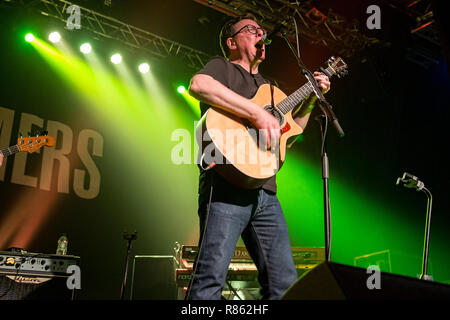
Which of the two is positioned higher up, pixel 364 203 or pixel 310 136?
pixel 310 136

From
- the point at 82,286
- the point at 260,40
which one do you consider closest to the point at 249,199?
the point at 260,40

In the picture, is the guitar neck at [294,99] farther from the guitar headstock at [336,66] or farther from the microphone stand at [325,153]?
the guitar headstock at [336,66]

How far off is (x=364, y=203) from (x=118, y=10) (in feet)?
18.5

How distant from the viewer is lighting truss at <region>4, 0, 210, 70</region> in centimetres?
646

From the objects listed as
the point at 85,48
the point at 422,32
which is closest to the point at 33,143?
the point at 85,48

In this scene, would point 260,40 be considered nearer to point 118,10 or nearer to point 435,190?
point 118,10

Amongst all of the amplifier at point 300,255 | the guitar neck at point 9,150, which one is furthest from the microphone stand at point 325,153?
the guitar neck at point 9,150

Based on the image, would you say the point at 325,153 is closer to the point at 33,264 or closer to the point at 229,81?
the point at 229,81

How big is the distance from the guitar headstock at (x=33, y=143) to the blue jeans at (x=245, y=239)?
439 cm

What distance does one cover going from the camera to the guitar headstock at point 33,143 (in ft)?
18.7

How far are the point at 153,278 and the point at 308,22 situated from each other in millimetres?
4892

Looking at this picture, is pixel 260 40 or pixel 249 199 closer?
pixel 249 199

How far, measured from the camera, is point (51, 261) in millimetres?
4406

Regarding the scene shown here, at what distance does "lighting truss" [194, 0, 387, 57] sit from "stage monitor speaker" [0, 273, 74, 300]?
4.35 m
